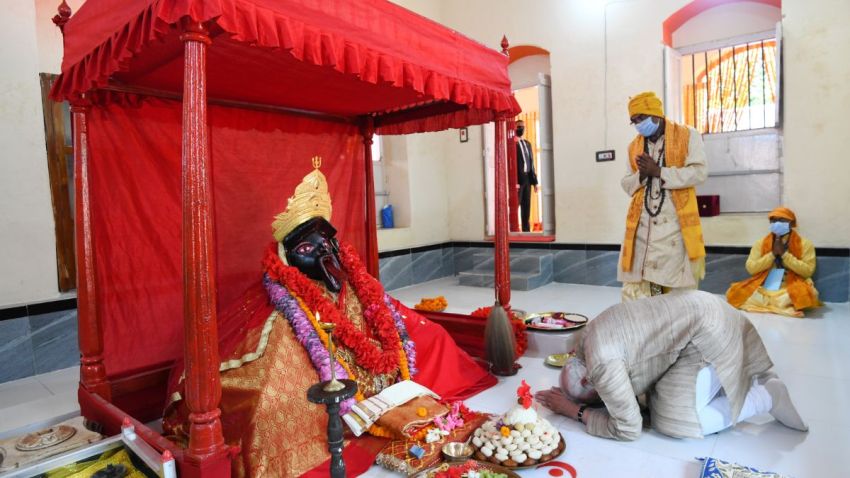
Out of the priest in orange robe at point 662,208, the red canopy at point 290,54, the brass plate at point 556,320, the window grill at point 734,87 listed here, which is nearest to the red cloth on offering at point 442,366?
the brass plate at point 556,320

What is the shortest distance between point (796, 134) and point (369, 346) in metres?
5.58

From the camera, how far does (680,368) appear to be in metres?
2.77

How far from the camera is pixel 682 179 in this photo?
4.04 metres

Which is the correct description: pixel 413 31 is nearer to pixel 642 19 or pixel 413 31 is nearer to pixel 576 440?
pixel 576 440

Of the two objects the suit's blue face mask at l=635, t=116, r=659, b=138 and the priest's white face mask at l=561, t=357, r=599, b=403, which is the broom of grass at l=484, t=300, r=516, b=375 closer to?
the priest's white face mask at l=561, t=357, r=599, b=403

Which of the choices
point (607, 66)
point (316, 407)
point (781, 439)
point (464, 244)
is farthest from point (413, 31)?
point (464, 244)

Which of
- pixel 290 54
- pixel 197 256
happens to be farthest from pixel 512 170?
pixel 197 256

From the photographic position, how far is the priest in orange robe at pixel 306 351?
8.94 feet

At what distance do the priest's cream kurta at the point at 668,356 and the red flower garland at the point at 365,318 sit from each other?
121 centimetres

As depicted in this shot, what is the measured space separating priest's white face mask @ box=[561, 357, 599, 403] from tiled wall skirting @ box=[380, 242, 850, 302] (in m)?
4.21

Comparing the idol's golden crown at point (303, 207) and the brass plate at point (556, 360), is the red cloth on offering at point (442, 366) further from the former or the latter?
the idol's golden crown at point (303, 207)

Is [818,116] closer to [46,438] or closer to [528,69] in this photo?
[528,69]

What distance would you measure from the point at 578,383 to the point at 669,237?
5.15 ft

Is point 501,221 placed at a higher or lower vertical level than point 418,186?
lower
